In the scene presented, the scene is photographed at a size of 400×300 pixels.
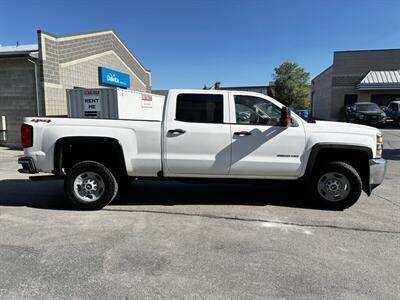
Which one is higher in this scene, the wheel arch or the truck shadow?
the wheel arch

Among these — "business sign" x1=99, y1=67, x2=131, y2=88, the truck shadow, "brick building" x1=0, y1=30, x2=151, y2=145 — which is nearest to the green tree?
"business sign" x1=99, y1=67, x2=131, y2=88

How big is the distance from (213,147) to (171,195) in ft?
5.16

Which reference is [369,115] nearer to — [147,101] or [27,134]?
[147,101]

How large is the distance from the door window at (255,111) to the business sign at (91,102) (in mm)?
8320

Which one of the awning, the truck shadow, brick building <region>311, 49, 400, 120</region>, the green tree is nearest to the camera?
the truck shadow

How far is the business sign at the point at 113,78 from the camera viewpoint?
18705 millimetres

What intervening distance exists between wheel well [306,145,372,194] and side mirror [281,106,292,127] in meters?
0.61

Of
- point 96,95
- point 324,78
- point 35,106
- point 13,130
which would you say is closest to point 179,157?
A: point 96,95

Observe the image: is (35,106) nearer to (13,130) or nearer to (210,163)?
(13,130)

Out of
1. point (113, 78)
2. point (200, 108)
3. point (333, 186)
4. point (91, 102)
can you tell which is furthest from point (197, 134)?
point (113, 78)

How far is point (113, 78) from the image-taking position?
20.2 metres

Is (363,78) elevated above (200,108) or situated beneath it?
elevated above

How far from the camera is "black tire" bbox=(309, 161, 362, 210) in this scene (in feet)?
18.1

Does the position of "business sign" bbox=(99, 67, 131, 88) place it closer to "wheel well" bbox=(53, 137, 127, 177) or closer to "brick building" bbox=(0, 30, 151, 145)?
"brick building" bbox=(0, 30, 151, 145)
